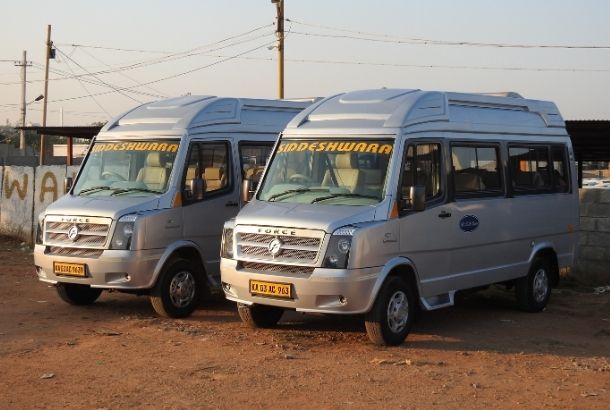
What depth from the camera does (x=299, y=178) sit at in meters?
10.0

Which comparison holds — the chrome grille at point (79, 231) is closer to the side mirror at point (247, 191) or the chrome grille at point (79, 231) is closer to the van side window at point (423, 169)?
the side mirror at point (247, 191)

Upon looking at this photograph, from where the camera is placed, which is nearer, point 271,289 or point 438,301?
point 271,289

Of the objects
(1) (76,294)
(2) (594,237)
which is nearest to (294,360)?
(1) (76,294)

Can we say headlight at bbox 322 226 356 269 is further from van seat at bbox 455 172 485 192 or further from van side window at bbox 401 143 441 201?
van seat at bbox 455 172 485 192

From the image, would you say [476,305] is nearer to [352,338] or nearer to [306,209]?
[352,338]

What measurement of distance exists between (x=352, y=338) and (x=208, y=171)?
3158 mm

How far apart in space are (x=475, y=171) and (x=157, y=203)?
3.83m

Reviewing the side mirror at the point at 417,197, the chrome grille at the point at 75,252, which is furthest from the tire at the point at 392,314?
the chrome grille at the point at 75,252

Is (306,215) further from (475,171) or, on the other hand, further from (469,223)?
(475,171)

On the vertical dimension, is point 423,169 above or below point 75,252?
above

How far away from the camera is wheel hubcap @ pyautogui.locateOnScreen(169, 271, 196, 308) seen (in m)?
11.1

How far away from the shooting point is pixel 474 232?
10.7 metres

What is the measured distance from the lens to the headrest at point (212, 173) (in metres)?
11.7

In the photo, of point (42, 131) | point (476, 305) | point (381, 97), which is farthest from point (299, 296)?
Result: point (42, 131)
